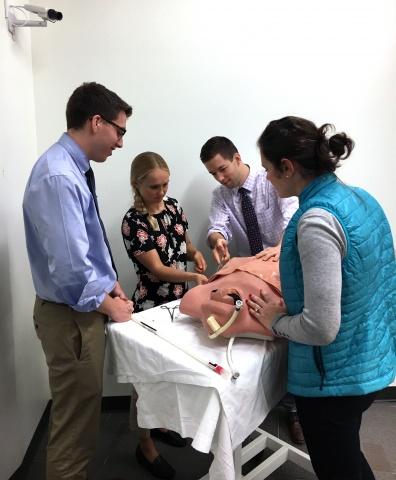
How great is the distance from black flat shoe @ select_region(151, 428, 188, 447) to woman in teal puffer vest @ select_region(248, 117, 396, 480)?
3.57ft

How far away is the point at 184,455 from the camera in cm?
205

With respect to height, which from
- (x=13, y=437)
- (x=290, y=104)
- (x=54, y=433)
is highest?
(x=290, y=104)

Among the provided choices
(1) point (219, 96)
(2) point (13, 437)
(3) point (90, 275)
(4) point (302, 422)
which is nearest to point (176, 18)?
(1) point (219, 96)

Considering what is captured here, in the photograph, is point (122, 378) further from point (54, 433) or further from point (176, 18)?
point (176, 18)

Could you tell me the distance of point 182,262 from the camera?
2.04 meters

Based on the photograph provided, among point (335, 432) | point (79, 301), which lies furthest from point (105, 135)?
point (335, 432)

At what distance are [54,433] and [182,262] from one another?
937 mm

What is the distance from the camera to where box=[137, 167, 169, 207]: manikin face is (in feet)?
6.03

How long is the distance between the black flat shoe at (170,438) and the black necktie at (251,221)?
106cm

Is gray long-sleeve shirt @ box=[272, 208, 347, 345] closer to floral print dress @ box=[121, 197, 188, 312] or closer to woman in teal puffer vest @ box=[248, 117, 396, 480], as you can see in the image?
woman in teal puffer vest @ box=[248, 117, 396, 480]

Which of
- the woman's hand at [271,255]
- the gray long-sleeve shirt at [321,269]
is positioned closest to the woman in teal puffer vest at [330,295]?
the gray long-sleeve shirt at [321,269]

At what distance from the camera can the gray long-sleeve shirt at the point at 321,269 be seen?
96cm

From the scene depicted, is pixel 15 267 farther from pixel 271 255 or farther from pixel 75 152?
pixel 271 255

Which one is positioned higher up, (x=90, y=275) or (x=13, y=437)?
(x=90, y=275)
